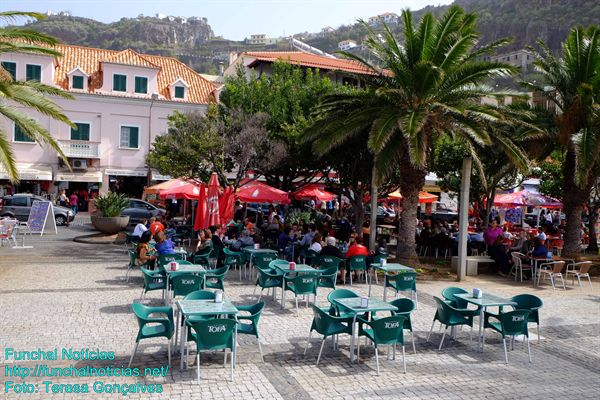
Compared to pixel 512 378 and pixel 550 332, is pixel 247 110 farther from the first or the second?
pixel 512 378

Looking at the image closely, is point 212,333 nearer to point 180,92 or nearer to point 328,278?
point 328,278

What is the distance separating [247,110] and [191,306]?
18751 millimetres

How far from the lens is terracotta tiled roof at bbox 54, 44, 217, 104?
37.2m

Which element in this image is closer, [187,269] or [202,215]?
[187,269]

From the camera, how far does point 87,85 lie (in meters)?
36.8

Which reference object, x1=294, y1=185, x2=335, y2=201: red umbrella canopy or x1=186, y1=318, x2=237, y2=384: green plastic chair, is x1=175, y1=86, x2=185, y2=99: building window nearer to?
x1=294, y1=185, x2=335, y2=201: red umbrella canopy

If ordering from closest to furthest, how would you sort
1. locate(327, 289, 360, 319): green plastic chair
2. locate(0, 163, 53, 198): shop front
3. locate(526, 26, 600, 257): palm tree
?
locate(327, 289, 360, 319): green plastic chair
locate(526, 26, 600, 257): palm tree
locate(0, 163, 53, 198): shop front

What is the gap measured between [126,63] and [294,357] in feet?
110

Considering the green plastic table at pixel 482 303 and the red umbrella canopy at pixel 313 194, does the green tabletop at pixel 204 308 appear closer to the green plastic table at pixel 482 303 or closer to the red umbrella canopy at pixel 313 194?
the green plastic table at pixel 482 303

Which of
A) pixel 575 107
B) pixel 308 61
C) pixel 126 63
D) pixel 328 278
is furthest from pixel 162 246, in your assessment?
pixel 308 61

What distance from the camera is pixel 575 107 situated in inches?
669

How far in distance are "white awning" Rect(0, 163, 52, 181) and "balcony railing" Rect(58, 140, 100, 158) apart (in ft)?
5.37

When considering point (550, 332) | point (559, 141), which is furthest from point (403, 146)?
point (550, 332)

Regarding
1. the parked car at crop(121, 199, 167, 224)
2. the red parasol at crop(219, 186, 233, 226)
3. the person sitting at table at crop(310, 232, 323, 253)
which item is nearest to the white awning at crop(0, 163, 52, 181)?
the parked car at crop(121, 199, 167, 224)
